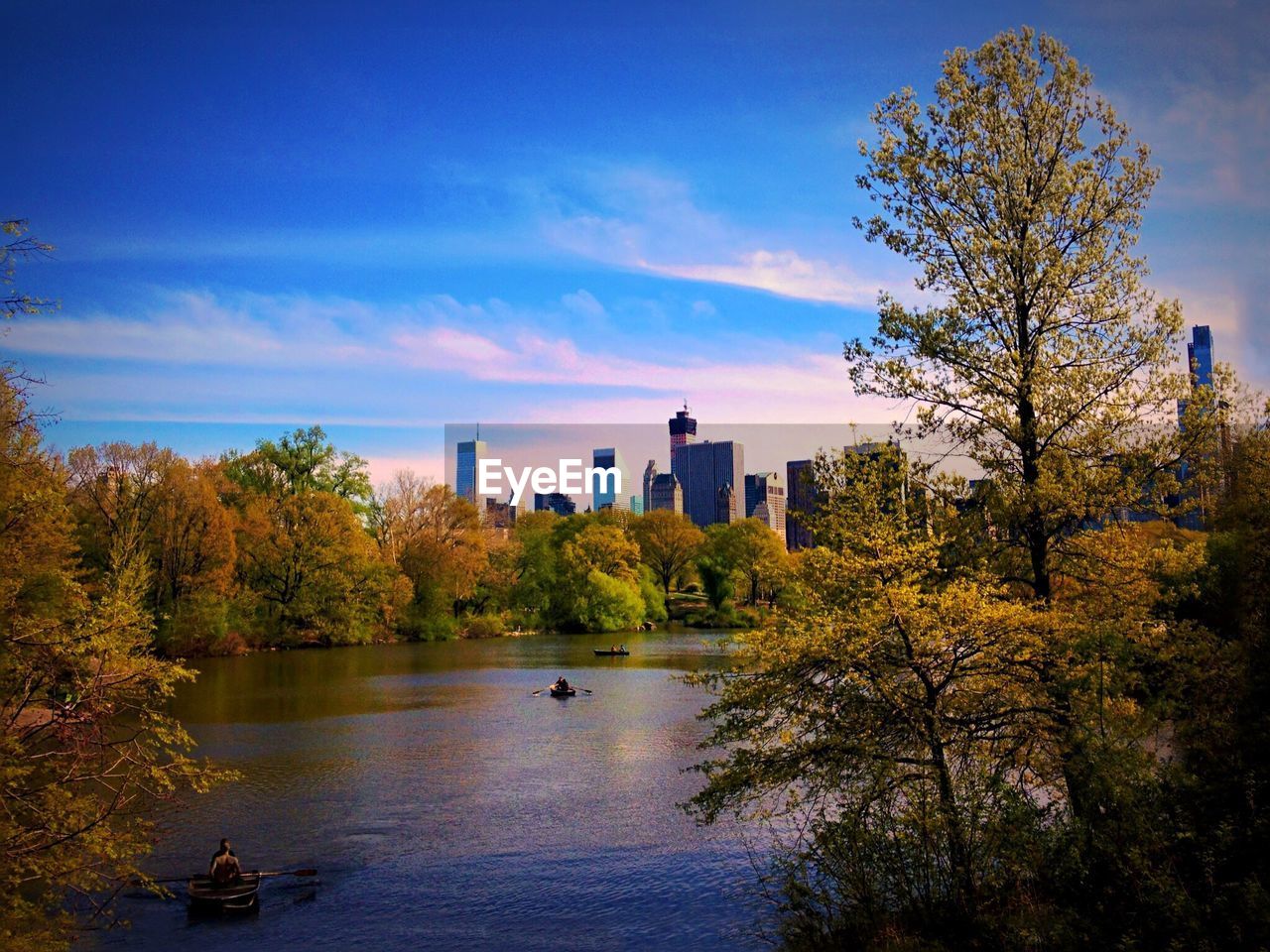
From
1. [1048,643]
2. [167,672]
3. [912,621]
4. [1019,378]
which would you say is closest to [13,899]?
[167,672]

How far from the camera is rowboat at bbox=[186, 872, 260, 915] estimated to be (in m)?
15.3

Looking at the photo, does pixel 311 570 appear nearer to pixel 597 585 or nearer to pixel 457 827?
pixel 597 585

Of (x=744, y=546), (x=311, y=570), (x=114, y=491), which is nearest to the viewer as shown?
(x=114, y=491)

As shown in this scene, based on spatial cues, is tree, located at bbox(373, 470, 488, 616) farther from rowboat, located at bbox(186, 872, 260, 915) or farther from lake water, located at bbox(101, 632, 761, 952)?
rowboat, located at bbox(186, 872, 260, 915)

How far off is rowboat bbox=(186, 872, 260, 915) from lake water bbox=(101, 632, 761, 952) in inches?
11.0

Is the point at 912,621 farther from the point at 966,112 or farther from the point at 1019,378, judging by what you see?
the point at 966,112

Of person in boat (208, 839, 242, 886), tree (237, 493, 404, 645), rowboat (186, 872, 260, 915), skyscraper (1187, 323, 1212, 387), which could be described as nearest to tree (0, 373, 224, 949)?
rowboat (186, 872, 260, 915)

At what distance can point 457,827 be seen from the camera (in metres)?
20.1

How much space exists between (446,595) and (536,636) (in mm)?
8008

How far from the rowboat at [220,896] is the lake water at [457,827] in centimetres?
28

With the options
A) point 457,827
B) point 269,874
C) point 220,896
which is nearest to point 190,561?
point 457,827

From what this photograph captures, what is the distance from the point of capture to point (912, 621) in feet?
35.2

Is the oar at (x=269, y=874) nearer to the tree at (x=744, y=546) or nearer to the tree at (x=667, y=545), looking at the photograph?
the tree at (x=744, y=546)

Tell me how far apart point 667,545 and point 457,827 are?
81352mm
